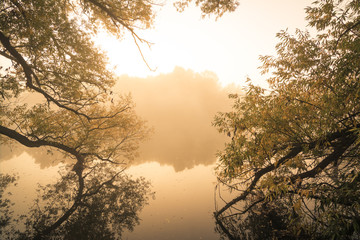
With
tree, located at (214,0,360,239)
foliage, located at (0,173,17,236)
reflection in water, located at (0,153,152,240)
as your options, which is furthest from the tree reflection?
tree, located at (214,0,360,239)

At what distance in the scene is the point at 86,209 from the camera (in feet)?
29.3

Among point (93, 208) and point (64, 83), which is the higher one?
point (64, 83)

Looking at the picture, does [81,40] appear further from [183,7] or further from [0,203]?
[0,203]

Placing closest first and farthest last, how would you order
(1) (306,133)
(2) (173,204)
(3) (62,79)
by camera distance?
(1) (306,133)
(3) (62,79)
(2) (173,204)

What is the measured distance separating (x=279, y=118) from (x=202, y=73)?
6929 centimetres

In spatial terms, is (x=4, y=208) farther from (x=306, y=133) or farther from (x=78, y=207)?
(x=306, y=133)

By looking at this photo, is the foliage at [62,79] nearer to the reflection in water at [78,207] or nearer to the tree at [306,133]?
the reflection in water at [78,207]

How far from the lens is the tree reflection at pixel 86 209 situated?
7113mm

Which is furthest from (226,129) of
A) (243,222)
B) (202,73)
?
(202,73)

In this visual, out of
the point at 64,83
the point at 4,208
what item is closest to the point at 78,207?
the point at 4,208

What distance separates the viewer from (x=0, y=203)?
948cm

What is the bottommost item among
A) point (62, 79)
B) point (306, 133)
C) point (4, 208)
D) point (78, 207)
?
point (306, 133)

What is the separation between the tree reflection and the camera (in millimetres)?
7113

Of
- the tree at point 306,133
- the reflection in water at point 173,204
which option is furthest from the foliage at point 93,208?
the tree at point 306,133
